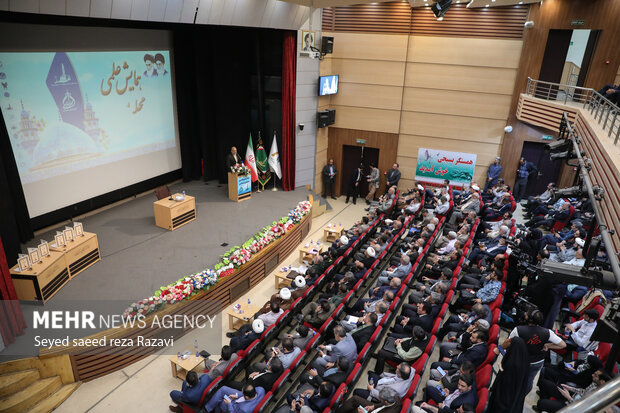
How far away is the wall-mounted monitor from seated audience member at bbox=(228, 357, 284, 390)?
7.75 metres

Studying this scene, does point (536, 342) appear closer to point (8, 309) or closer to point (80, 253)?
point (8, 309)

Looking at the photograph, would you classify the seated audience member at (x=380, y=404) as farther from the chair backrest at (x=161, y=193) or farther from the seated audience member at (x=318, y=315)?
the chair backrest at (x=161, y=193)

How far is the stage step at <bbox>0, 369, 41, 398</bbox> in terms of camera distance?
16.0ft

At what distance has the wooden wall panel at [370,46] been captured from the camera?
11070mm

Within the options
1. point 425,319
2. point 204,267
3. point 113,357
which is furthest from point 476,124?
point 113,357

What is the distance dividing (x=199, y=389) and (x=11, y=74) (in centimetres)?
573

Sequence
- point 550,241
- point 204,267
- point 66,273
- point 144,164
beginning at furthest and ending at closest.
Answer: point 144,164 → point 550,241 → point 204,267 → point 66,273

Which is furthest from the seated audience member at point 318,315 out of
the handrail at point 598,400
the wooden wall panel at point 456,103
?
the wooden wall panel at point 456,103

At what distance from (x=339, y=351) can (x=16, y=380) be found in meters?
3.89

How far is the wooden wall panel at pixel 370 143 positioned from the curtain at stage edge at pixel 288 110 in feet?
6.12

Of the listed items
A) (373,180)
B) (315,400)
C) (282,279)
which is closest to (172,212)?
(282,279)

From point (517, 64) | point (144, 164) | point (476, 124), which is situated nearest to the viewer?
point (144, 164)

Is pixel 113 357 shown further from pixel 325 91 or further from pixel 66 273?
pixel 325 91

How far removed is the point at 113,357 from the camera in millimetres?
5578
